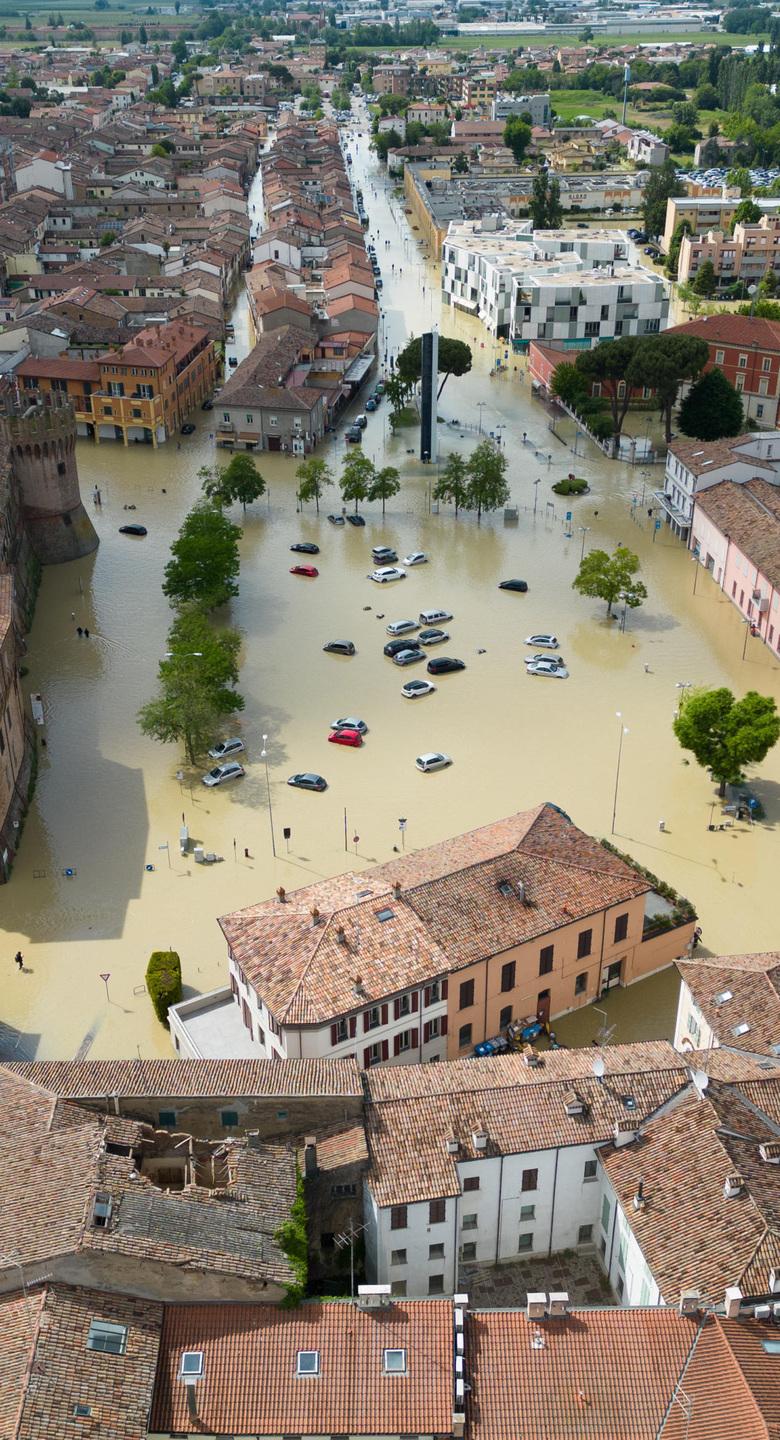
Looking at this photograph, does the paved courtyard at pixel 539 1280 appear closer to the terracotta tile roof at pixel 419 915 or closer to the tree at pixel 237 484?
the terracotta tile roof at pixel 419 915

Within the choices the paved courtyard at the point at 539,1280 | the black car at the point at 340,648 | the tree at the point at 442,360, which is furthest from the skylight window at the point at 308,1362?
the tree at the point at 442,360

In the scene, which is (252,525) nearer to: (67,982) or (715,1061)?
(67,982)

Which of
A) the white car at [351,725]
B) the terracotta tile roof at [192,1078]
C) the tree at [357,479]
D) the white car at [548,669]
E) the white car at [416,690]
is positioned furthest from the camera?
the tree at [357,479]

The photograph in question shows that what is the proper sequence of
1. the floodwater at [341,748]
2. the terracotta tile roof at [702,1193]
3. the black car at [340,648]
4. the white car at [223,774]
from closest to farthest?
the terracotta tile roof at [702,1193] → the floodwater at [341,748] → the white car at [223,774] → the black car at [340,648]

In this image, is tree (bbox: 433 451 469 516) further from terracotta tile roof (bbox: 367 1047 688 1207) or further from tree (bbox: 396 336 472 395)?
terracotta tile roof (bbox: 367 1047 688 1207)

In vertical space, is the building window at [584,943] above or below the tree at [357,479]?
above

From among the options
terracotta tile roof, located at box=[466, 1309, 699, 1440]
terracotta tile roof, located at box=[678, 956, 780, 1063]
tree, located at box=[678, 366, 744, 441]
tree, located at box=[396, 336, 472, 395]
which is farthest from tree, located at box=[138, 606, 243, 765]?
tree, located at box=[396, 336, 472, 395]
